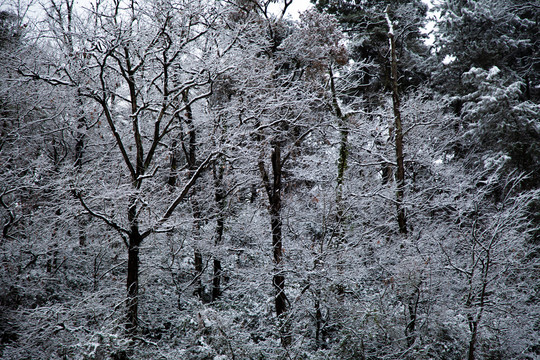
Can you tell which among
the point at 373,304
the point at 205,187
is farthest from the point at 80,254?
the point at 373,304

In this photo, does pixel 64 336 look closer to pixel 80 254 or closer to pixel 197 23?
pixel 80 254

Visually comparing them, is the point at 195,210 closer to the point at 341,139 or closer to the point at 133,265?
the point at 133,265

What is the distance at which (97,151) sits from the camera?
11422 mm

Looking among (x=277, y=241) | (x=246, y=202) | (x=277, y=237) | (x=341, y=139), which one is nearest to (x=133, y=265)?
(x=277, y=241)

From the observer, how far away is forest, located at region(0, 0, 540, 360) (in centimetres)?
807

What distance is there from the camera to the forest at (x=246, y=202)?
8.07 meters

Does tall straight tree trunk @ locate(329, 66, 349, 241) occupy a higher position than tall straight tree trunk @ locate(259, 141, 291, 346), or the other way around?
tall straight tree trunk @ locate(329, 66, 349, 241)

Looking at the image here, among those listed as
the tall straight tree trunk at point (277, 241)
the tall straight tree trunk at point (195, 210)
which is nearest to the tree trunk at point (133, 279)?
the tall straight tree trunk at point (195, 210)

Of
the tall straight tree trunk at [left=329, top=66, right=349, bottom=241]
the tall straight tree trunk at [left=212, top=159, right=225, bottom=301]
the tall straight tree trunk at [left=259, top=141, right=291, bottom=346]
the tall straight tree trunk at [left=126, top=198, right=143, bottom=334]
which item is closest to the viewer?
the tall straight tree trunk at [left=126, top=198, right=143, bottom=334]

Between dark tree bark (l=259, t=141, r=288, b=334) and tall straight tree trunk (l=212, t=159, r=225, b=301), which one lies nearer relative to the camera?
dark tree bark (l=259, t=141, r=288, b=334)

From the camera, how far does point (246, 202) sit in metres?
14.7

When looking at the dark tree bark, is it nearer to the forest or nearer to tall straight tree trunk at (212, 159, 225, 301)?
the forest

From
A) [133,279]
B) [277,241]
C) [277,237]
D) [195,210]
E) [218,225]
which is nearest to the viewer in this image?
[133,279]

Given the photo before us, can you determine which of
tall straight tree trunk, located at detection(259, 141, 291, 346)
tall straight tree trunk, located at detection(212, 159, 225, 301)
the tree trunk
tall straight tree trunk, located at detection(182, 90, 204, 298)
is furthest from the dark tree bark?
the tree trunk
